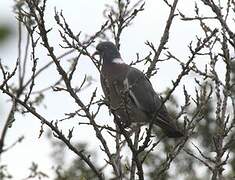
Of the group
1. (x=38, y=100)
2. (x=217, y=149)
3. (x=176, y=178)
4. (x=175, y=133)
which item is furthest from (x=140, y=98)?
(x=176, y=178)

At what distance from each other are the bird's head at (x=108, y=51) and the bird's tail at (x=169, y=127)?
115cm

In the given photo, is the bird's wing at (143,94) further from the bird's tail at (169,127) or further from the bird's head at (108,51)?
the bird's head at (108,51)

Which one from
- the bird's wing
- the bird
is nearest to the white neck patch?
the bird

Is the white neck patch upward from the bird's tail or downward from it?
upward

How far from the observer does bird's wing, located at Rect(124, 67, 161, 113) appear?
20.2 feet

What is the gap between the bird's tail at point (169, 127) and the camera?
5.69 m

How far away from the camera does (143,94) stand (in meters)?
6.33

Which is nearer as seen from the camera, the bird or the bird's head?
the bird

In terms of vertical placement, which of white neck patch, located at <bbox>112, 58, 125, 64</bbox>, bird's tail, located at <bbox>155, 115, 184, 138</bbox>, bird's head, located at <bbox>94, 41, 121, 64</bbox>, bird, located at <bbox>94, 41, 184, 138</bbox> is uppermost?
bird's head, located at <bbox>94, 41, 121, 64</bbox>

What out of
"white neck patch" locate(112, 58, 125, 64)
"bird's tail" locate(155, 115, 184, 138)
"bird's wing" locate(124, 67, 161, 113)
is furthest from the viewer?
"white neck patch" locate(112, 58, 125, 64)

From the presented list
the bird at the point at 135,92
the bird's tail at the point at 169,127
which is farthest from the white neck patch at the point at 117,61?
the bird's tail at the point at 169,127

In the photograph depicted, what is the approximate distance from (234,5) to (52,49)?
1546 mm

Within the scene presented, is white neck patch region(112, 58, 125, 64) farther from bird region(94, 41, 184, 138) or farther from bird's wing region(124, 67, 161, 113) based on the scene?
bird's wing region(124, 67, 161, 113)

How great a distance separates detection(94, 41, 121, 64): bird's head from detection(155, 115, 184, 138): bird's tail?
1147 millimetres
